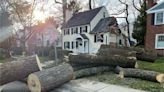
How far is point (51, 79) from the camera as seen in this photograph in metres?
8.02

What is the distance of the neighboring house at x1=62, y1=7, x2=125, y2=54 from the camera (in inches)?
1104

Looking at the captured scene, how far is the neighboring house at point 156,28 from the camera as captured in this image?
20314mm

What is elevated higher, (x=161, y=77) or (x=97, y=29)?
(x=97, y=29)

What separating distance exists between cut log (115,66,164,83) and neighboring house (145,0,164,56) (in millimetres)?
11555

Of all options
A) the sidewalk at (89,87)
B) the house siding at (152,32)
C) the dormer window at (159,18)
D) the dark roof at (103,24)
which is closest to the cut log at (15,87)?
the sidewalk at (89,87)

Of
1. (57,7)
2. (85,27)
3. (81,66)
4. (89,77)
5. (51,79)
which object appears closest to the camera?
(51,79)

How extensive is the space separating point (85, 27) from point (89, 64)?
20.1 meters

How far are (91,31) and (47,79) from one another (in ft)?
73.5

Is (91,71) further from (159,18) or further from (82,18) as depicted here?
(82,18)

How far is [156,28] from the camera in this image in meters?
20.9

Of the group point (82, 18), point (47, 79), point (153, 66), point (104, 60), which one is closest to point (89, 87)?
point (47, 79)

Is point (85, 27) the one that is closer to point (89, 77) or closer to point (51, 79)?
A: point (89, 77)

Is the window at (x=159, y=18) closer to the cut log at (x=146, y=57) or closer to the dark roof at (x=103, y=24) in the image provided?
the cut log at (x=146, y=57)

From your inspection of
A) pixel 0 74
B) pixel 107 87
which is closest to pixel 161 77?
pixel 107 87
